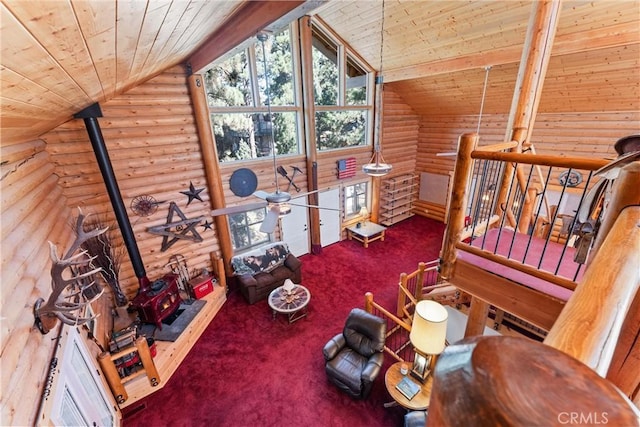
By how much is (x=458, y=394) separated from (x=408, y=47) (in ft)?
22.7

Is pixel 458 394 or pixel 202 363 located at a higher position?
pixel 458 394

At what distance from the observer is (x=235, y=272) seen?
19.5 feet

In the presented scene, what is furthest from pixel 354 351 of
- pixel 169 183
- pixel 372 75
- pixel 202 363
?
pixel 372 75

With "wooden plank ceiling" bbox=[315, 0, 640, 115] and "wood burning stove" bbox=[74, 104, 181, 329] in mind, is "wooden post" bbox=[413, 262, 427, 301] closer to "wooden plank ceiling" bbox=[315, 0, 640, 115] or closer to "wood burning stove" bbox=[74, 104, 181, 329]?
"wooden plank ceiling" bbox=[315, 0, 640, 115]

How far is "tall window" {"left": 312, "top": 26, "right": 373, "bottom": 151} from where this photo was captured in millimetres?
6652

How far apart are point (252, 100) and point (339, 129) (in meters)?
2.45

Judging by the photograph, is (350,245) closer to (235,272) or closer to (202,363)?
(235,272)

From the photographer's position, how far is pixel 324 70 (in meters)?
6.76

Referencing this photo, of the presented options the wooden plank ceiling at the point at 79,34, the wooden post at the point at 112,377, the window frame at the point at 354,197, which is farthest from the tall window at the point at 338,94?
the wooden post at the point at 112,377

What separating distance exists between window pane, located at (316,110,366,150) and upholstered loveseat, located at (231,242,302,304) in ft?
9.29

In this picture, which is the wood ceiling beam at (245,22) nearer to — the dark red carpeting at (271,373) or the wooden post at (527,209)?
the dark red carpeting at (271,373)

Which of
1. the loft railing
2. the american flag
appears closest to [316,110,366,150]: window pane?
the american flag

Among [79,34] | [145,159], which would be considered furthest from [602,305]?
[145,159]

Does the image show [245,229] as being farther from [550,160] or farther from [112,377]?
[550,160]
